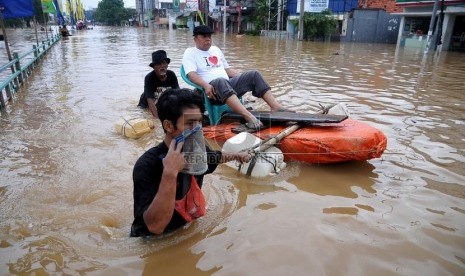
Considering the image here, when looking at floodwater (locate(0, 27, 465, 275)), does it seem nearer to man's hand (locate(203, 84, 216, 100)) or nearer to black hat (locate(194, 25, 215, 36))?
man's hand (locate(203, 84, 216, 100))

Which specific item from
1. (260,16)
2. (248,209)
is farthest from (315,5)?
(248,209)

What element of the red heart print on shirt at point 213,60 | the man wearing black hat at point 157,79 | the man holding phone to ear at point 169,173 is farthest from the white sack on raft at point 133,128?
the man holding phone to ear at point 169,173

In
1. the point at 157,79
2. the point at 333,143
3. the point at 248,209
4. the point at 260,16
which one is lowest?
the point at 248,209

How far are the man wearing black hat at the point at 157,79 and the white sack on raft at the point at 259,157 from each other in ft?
6.92

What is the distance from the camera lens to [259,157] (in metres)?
3.81

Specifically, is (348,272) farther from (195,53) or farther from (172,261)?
(195,53)

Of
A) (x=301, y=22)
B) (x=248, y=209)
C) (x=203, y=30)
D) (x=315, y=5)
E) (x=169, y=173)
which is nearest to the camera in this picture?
(x=169, y=173)

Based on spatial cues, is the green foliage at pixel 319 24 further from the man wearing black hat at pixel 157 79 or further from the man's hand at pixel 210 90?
the man's hand at pixel 210 90

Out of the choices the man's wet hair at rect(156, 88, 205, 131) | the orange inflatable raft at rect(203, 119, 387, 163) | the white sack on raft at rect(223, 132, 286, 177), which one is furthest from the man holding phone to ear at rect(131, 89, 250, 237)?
the orange inflatable raft at rect(203, 119, 387, 163)

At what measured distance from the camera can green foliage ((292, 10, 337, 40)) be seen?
1053 inches

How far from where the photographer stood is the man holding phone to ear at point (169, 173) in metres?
1.99

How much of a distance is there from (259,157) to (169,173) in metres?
1.98

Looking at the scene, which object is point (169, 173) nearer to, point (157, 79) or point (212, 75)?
point (212, 75)

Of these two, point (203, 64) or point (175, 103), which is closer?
point (175, 103)
